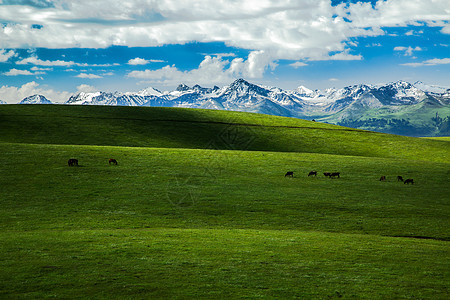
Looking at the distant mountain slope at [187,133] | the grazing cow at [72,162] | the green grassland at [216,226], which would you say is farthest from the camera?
the distant mountain slope at [187,133]

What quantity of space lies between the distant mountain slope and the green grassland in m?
23.0

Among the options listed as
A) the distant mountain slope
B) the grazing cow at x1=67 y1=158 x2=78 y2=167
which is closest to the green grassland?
the grazing cow at x1=67 y1=158 x2=78 y2=167

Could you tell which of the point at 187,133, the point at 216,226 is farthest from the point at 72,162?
the point at 187,133

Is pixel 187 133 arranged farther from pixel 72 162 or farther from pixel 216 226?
pixel 216 226

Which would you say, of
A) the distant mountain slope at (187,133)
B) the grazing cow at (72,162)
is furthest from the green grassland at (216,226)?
the distant mountain slope at (187,133)

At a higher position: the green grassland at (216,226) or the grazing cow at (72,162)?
the grazing cow at (72,162)

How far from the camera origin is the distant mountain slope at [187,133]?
90000 mm

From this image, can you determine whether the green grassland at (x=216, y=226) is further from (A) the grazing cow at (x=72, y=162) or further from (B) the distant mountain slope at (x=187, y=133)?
(B) the distant mountain slope at (x=187, y=133)

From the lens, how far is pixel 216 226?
1325 inches

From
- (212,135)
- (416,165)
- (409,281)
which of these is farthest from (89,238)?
(212,135)

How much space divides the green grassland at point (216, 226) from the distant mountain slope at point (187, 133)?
23048 mm

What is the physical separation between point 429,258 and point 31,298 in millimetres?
25374

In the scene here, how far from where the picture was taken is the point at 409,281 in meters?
20.2

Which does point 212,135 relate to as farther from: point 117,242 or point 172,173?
point 117,242
